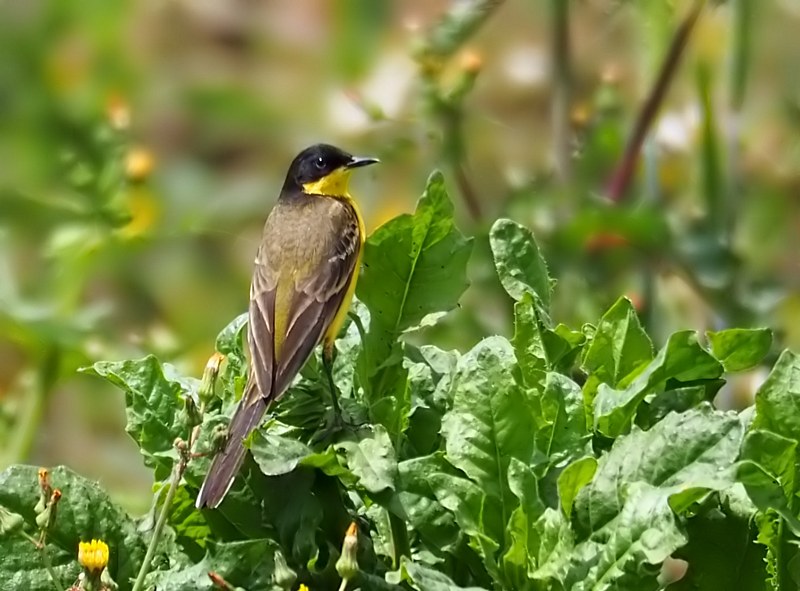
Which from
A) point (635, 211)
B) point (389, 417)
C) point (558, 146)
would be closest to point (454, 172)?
point (558, 146)

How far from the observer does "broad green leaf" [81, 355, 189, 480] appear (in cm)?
103

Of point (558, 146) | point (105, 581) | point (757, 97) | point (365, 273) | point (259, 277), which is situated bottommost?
point (105, 581)

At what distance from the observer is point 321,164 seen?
2.07m

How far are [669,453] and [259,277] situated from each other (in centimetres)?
88

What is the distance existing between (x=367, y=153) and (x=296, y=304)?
1.16 meters

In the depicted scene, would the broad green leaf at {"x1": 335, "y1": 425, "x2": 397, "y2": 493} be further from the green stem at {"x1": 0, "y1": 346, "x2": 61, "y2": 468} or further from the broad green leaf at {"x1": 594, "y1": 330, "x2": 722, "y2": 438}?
the green stem at {"x1": 0, "y1": 346, "x2": 61, "y2": 468}

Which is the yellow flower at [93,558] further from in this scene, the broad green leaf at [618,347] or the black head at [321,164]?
the black head at [321,164]

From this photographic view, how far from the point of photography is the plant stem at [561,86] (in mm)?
2057

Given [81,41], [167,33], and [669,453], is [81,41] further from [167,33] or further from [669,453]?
[669,453]

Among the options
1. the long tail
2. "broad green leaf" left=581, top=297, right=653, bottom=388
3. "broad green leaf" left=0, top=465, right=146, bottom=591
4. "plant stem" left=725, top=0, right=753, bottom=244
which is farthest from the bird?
"plant stem" left=725, top=0, right=753, bottom=244

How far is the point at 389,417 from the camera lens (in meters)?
0.97

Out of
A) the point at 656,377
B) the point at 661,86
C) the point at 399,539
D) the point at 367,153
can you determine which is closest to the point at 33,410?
the point at 367,153

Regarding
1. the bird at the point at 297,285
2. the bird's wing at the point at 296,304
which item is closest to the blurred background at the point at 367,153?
the bird at the point at 297,285

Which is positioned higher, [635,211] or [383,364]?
[635,211]
